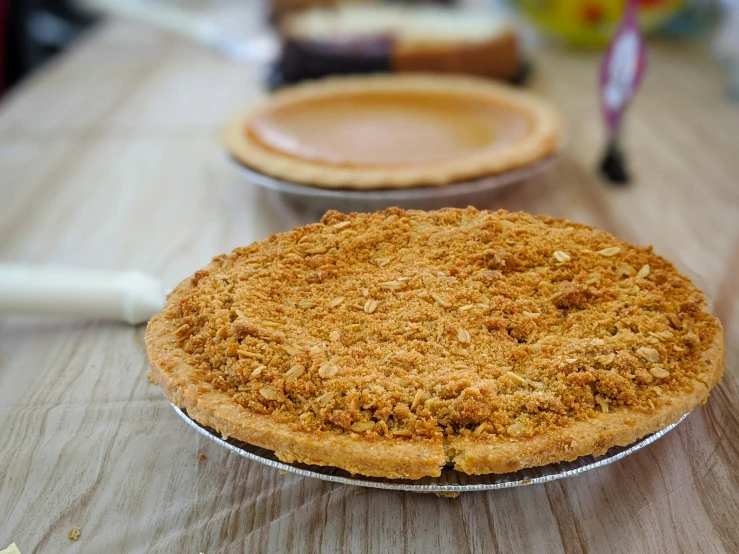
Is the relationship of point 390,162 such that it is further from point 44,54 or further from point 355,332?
point 44,54

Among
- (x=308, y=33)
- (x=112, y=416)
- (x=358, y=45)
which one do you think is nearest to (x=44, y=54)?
(x=308, y=33)

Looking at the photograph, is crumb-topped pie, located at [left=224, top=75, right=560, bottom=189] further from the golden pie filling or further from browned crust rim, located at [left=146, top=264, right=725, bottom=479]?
browned crust rim, located at [left=146, top=264, right=725, bottom=479]

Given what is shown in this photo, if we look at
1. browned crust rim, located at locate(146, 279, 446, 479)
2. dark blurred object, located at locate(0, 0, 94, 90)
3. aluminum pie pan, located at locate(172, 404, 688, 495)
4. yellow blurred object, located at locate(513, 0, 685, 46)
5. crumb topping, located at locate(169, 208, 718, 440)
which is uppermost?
crumb topping, located at locate(169, 208, 718, 440)

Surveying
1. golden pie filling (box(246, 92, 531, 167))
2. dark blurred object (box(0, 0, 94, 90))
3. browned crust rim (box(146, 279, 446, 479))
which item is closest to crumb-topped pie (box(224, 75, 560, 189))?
golden pie filling (box(246, 92, 531, 167))

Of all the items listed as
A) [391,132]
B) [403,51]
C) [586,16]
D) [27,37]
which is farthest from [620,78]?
[27,37]

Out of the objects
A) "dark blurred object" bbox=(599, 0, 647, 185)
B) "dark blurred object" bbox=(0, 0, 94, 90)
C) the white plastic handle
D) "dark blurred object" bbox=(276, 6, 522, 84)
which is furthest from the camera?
"dark blurred object" bbox=(0, 0, 94, 90)
